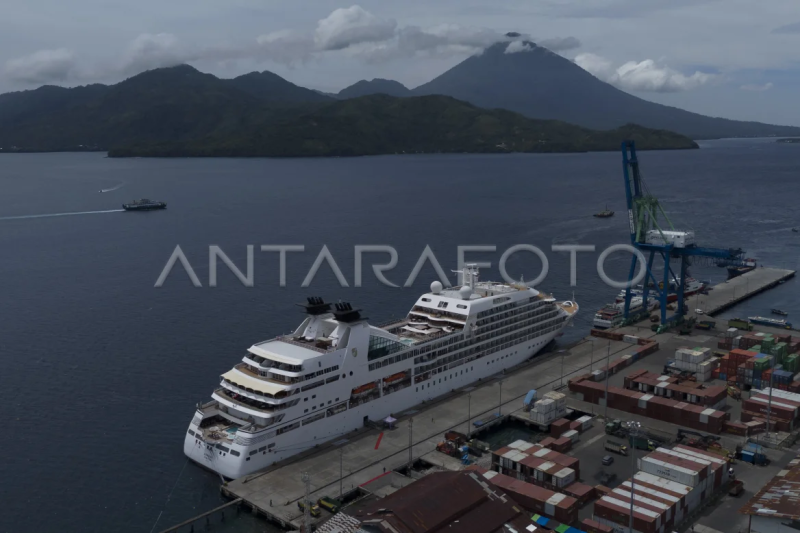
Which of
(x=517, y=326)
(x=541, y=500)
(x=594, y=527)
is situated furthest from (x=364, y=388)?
(x=517, y=326)

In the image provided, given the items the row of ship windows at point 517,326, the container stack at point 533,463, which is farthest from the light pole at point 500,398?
the container stack at point 533,463

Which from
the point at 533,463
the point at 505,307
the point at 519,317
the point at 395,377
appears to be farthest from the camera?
the point at 519,317

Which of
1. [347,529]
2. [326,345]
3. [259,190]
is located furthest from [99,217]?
[347,529]

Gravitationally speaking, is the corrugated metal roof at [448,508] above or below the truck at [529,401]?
above

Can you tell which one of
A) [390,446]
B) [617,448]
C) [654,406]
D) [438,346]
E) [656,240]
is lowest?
[617,448]

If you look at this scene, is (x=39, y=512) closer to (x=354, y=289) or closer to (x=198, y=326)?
(x=198, y=326)

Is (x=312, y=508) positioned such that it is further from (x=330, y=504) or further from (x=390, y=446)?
(x=390, y=446)

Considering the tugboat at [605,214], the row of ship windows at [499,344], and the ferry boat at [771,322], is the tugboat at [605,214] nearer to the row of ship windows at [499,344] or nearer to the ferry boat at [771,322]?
the ferry boat at [771,322]
